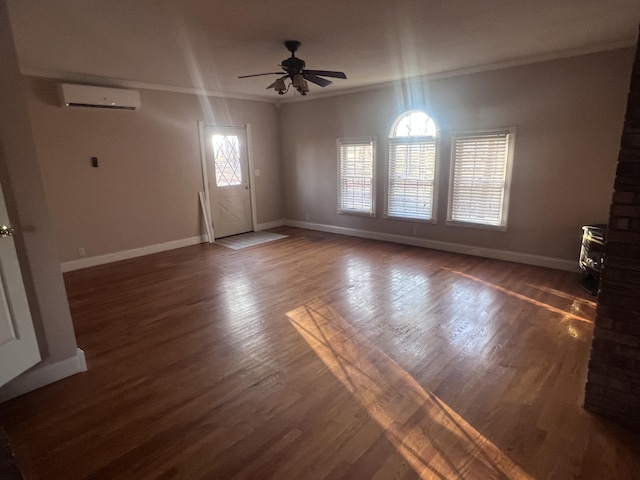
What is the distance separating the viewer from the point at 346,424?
2.07 meters

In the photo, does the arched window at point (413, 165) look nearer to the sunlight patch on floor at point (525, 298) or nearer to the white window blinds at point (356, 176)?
the white window blinds at point (356, 176)

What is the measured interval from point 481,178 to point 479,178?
0.09ft

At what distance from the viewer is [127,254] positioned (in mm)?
5574

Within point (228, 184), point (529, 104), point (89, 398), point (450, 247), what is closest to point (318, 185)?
point (228, 184)

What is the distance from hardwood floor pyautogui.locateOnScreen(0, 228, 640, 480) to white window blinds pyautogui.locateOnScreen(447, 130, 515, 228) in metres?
1.16

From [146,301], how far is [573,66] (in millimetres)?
5504

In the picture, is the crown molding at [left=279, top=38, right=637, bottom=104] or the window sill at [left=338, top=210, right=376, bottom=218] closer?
the crown molding at [left=279, top=38, right=637, bottom=104]

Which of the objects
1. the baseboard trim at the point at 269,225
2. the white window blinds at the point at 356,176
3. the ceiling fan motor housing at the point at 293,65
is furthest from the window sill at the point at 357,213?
the ceiling fan motor housing at the point at 293,65

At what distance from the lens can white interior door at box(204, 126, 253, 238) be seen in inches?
256

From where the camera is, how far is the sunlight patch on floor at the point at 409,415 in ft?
5.83

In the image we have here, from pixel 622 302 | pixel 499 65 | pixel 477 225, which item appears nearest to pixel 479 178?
pixel 477 225

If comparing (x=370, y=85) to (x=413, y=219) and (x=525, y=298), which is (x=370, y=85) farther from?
(x=525, y=298)

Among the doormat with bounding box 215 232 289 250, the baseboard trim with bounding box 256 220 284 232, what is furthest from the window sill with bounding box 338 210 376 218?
the baseboard trim with bounding box 256 220 284 232

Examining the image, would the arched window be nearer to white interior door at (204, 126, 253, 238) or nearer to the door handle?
white interior door at (204, 126, 253, 238)
